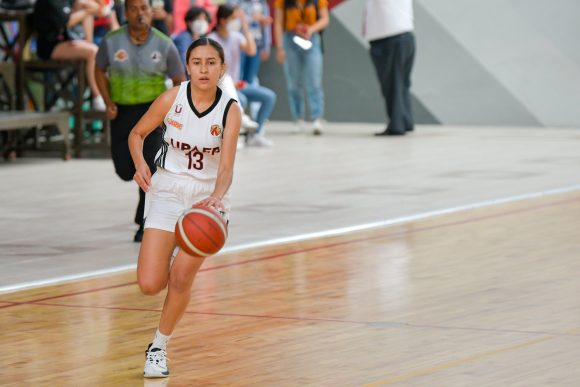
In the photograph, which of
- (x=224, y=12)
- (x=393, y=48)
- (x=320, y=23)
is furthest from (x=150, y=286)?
(x=393, y=48)

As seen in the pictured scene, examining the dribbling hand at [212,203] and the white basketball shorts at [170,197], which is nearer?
the dribbling hand at [212,203]

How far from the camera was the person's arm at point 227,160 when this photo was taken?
6695mm

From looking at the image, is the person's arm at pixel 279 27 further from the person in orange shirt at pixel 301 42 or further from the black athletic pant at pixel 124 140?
the black athletic pant at pixel 124 140

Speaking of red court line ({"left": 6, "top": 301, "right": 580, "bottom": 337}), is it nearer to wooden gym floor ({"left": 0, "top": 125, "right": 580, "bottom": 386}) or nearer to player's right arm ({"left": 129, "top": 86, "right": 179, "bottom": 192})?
wooden gym floor ({"left": 0, "top": 125, "right": 580, "bottom": 386})

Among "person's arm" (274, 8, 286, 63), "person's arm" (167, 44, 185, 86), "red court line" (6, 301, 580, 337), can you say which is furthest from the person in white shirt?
"red court line" (6, 301, 580, 337)

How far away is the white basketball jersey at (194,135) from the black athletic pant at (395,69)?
581 inches

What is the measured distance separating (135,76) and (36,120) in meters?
6.69

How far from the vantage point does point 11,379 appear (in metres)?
6.60

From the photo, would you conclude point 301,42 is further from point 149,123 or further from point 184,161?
point 184,161

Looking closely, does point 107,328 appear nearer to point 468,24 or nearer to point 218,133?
point 218,133

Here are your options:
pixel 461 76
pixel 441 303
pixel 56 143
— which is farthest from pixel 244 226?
pixel 461 76

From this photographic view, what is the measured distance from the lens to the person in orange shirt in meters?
21.4

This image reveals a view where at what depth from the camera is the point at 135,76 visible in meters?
11.2

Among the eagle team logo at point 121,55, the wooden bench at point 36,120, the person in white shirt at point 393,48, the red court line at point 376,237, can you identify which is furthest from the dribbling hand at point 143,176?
the person in white shirt at point 393,48
